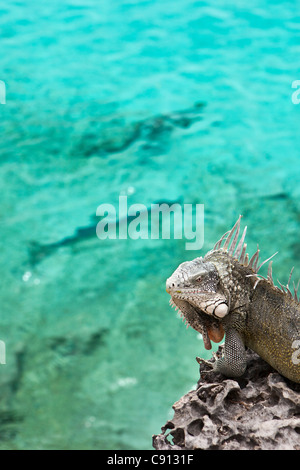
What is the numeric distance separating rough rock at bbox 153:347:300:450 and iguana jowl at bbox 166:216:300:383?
0.08 metres

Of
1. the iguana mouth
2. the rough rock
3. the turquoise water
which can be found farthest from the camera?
the turquoise water

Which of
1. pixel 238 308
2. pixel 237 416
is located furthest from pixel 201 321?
pixel 237 416

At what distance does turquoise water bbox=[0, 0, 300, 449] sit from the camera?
6297 millimetres

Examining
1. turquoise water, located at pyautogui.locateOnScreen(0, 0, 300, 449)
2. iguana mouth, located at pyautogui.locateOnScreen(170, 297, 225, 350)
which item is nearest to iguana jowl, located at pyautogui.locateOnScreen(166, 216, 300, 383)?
iguana mouth, located at pyautogui.locateOnScreen(170, 297, 225, 350)

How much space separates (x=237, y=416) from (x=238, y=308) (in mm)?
460

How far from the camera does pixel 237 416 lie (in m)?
2.21

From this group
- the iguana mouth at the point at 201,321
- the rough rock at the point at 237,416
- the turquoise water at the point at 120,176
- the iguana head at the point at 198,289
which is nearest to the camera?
the rough rock at the point at 237,416

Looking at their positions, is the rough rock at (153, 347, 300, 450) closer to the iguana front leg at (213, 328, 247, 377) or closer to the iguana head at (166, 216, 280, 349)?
the iguana front leg at (213, 328, 247, 377)

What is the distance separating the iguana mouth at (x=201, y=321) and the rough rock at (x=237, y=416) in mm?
169

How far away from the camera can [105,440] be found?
5.73m

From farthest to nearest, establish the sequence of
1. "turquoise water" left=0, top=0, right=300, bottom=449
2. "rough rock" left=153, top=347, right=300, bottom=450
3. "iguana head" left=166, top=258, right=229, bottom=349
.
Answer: "turquoise water" left=0, top=0, right=300, bottom=449 < "iguana head" left=166, top=258, right=229, bottom=349 < "rough rock" left=153, top=347, right=300, bottom=450

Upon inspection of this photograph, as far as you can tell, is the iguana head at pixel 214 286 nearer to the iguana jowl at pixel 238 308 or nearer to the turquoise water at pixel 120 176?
the iguana jowl at pixel 238 308

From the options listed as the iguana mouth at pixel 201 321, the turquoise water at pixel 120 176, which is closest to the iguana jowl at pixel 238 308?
the iguana mouth at pixel 201 321

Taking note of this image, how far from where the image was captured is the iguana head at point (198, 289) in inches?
89.2
